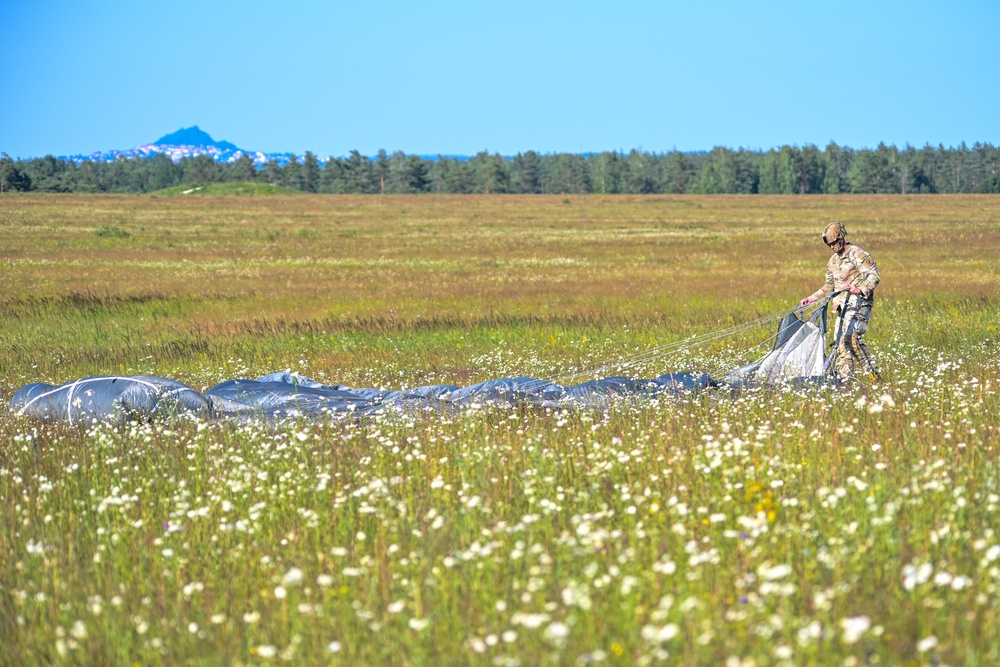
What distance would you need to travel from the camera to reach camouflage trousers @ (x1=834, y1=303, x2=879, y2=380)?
10.2 metres

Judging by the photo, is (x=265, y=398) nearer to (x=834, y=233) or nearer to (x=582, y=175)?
(x=834, y=233)

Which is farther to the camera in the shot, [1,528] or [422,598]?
[1,528]

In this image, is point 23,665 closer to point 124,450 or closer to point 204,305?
point 124,450

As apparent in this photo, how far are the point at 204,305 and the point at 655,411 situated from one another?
1563 cm

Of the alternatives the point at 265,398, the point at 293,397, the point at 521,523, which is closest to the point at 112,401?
the point at 265,398

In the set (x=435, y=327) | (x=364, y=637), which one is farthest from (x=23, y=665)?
(x=435, y=327)

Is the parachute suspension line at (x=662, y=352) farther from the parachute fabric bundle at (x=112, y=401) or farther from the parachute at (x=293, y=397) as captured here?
the parachute fabric bundle at (x=112, y=401)

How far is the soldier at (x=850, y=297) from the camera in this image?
33.4 ft

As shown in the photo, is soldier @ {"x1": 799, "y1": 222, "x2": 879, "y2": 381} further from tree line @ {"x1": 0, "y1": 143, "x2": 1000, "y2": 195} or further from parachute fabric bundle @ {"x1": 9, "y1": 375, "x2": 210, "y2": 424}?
tree line @ {"x1": 0, "y1": 143, "x2": 1000, "y2": 195}

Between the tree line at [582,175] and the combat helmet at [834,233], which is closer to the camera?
the combat helmet at [834,233]

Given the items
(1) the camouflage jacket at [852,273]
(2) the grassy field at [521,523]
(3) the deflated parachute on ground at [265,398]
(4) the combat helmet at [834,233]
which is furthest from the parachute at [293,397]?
(4) the combat helmet at [834,233]

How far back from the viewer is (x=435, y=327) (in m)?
17.5

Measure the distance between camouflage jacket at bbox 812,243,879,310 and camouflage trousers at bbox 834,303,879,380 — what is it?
0.44ft

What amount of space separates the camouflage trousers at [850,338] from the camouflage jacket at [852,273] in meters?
0.14
